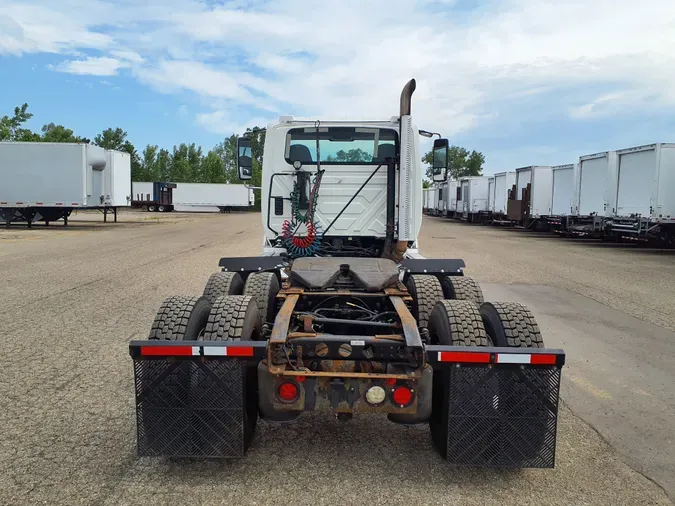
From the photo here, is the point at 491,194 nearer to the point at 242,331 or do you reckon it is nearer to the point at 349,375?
the point at 242,331

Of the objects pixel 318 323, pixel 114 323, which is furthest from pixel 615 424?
pixel 114 323

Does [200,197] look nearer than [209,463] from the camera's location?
No

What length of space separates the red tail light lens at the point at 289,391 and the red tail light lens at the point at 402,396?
551 millimetres

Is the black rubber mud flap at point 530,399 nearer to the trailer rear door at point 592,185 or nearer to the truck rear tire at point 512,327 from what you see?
the truck rear tire at point 512,327

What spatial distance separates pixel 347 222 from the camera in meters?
6.63

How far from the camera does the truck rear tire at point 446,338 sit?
133 inches

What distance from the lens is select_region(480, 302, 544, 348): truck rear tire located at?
3.58 metres

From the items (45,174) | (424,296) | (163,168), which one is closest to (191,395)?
(424,296)

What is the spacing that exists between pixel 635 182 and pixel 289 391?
19148 mm

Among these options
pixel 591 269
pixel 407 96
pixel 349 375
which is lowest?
pixel 591 269

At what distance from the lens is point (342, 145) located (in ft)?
21.9

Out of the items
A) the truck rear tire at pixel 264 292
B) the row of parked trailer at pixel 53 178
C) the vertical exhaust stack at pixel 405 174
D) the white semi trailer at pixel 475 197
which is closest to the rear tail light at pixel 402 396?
the truck rear tire at pixel 264 292

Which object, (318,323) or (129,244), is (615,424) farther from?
(129,244)

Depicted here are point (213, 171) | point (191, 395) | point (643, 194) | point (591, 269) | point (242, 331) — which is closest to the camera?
point (191, 395)
